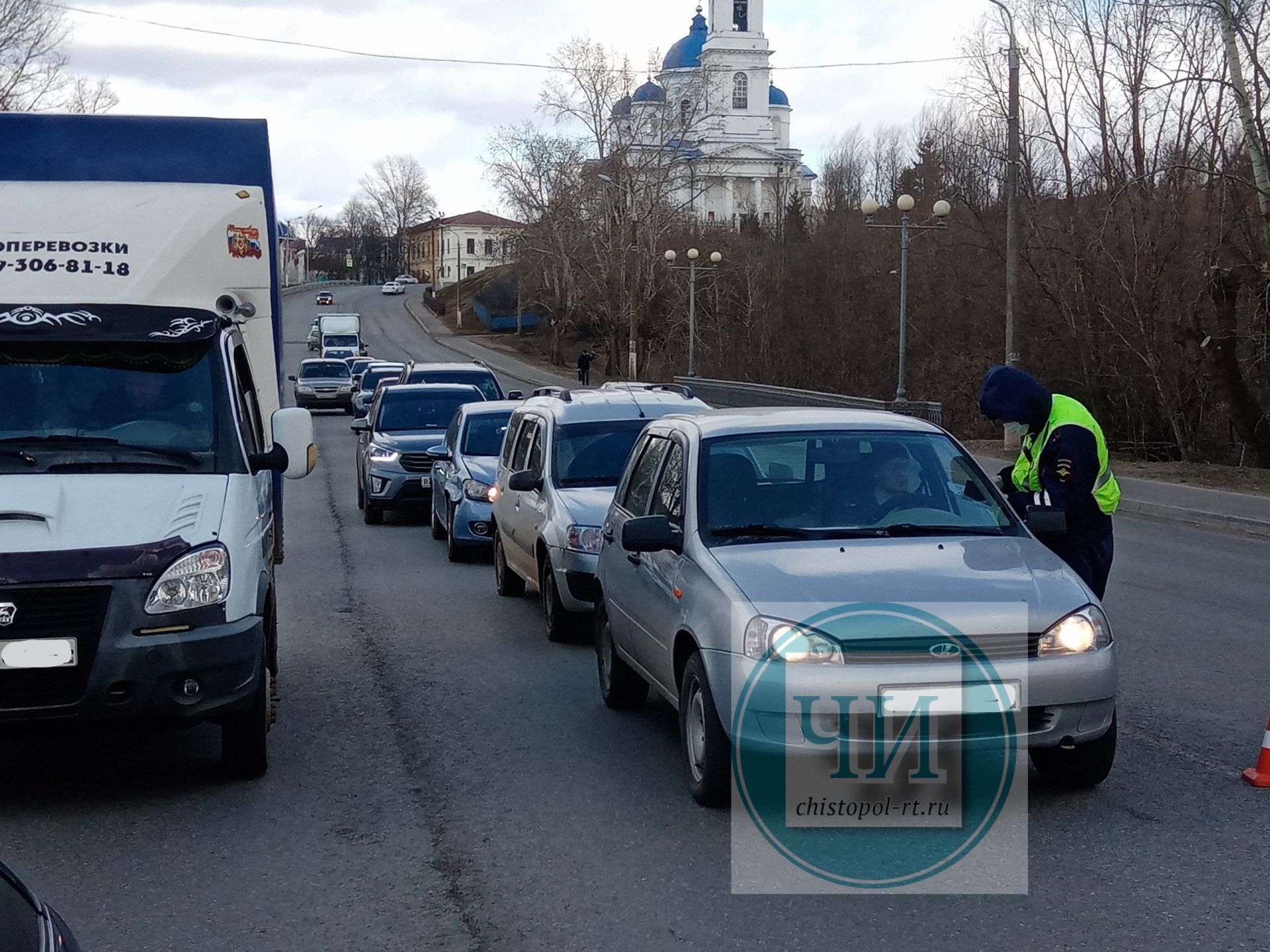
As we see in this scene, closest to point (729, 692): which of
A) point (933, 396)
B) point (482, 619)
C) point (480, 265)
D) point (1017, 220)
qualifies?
point (482, 619)

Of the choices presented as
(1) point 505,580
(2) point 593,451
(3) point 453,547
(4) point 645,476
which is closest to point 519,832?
(4) point 645,476

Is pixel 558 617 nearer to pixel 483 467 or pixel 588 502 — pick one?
pixel 588 502

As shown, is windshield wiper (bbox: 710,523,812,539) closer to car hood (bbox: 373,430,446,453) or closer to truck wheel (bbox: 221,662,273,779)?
truck wheel (bbox: 221,662,273,779)

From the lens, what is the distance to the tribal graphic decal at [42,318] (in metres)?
6.80

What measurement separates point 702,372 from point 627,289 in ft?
28.4

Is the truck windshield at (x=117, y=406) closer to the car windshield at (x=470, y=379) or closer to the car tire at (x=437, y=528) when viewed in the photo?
the car tire at (x=437, y=528)

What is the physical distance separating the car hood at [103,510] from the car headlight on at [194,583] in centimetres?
7

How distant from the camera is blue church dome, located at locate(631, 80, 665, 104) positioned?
63.8 meters

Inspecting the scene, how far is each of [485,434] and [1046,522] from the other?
30.7 ft

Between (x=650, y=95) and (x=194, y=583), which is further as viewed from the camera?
(x=650, y=95)

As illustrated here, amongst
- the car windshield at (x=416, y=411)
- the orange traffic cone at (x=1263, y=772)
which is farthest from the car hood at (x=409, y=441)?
the orange traffic cone at (x=1263, y=772)

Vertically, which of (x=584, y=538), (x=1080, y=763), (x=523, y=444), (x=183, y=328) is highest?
(x=183, y=328)

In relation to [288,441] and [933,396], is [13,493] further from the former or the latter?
[933,396]

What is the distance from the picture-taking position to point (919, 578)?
18.2 ft
